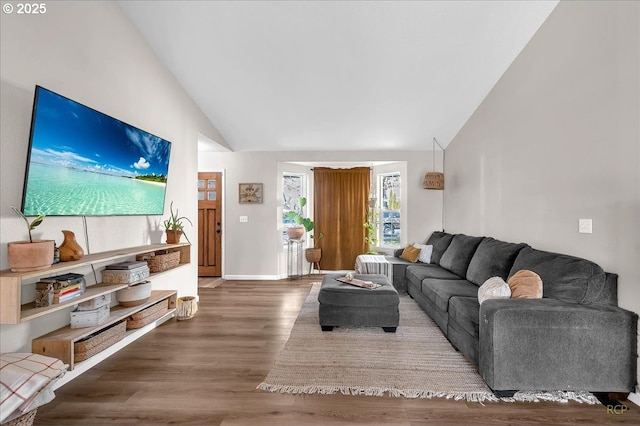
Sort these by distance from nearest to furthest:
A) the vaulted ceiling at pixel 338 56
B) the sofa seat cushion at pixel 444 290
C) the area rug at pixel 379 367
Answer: the area rug at pixel 379 367 → the vaulted ceiling at pixel 338 56 → the sofa seat cushion at pixel 444 290

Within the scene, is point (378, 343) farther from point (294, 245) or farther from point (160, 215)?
point (294, 245)

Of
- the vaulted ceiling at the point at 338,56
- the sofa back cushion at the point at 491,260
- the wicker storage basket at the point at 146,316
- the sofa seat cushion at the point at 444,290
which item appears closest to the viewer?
the wicker storage basket at the point at 146,316

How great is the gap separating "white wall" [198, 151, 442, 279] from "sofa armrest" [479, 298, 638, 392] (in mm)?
3607

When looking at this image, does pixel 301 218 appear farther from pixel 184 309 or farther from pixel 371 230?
pixel 184 309

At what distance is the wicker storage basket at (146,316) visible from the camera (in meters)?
2.88

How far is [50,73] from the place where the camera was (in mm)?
2242

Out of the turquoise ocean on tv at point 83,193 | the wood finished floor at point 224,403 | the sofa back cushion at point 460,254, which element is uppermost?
the turquoise ocean on tv at point 83,193

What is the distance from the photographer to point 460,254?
→ 411 centimetres

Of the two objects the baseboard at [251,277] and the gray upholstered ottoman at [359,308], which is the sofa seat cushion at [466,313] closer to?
the gray upholstered ottoman at [359,308]

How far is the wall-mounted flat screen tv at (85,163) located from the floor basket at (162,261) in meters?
0.46

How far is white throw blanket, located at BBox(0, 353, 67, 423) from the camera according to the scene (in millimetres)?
1518

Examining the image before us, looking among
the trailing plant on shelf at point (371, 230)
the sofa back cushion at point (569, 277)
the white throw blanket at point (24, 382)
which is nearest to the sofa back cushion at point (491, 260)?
the sofa back cushion at point (569, 277)

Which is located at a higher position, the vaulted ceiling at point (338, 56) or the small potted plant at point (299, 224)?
the vaulted ceiling at point (338, 56)

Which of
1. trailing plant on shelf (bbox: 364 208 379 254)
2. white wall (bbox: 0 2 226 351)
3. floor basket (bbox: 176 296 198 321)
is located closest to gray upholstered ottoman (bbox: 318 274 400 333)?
floor basket (bbox: 176 296 198 321)
